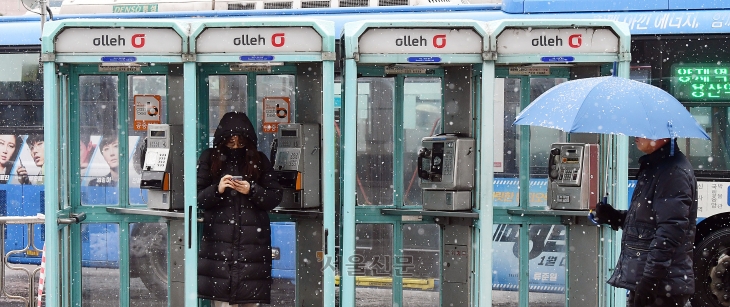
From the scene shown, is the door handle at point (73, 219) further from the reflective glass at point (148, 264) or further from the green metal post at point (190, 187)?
the green metal post at point (190, 187)

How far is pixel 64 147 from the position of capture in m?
6.97

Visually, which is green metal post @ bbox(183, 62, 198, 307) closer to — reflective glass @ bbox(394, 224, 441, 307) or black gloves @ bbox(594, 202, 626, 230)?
reflective glass @ bbox(394, 224, 441, 307)

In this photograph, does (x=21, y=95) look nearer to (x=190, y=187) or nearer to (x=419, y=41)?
(x=190, y=187)

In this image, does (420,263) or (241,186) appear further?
(420,263)

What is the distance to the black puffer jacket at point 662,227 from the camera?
4.92 metres

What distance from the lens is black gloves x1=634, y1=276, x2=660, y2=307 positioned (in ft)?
16.4

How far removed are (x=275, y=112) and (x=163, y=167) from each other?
1.02 metres

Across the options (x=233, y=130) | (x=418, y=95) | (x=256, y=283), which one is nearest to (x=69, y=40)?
(x=233, y=130)

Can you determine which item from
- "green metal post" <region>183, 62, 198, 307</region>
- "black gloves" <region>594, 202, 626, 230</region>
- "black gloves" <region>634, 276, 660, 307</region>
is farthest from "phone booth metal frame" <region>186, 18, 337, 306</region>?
"black gloves" <region>634, 276, 660, 307</region>

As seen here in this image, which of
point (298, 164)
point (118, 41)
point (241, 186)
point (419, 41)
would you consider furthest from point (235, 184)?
point (419, 41)

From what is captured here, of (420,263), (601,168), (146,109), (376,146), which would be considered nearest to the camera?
(601,168)

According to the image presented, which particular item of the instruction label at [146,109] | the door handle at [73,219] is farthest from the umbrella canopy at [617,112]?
the door handle at [73,219]

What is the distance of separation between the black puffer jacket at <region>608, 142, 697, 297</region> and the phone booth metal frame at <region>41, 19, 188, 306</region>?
125 inches

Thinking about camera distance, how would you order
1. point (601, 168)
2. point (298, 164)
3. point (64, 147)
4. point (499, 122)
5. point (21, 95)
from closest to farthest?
1. point (64, 147)
2. point (601, 168)
3. point (298, 164)
4. point (499, 122)
5. point (21, 95)
